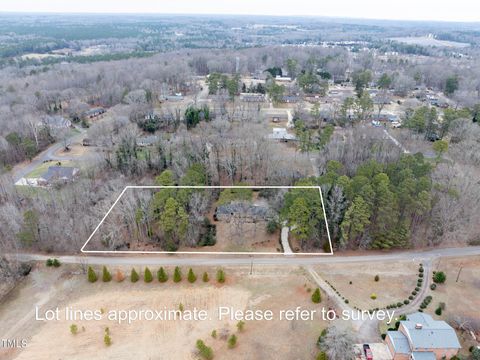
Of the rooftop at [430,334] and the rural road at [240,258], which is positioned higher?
the rooftop at [430,334]

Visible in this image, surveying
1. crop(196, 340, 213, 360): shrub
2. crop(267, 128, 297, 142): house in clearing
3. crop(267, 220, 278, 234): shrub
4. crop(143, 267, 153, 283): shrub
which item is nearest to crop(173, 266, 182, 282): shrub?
crop(143, 267, 153, 283): shrub

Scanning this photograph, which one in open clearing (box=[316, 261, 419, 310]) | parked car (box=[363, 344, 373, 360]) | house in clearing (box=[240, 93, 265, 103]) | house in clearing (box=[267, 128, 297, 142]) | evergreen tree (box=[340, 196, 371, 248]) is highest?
evergreen tree (box=[340, 196, 371, 248])

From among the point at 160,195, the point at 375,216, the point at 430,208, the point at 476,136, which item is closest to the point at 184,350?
the point at 160,195

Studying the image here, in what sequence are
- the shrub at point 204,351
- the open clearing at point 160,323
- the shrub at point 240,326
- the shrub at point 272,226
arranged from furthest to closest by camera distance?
the shrub at point 272,226 < the shrub at point 240,326 < the open clearing at point 160,323 < the shrub at point 204,351

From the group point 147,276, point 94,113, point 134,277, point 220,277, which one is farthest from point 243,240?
point 94,113

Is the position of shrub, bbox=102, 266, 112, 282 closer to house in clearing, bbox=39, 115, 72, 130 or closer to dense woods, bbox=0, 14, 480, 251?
dense woods, bbox=0, 14, 480, 251

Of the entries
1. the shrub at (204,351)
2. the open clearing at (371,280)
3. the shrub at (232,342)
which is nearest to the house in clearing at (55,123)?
the shrub at (204,351)

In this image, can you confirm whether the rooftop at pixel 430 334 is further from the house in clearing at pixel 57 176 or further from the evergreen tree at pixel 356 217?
the house in clearing at pixel 57 176
